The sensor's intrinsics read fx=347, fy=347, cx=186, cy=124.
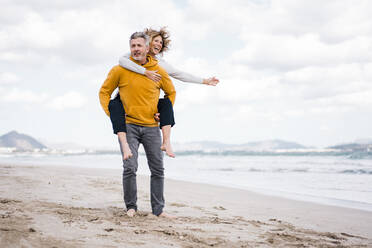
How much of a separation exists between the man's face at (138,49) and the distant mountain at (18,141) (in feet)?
259

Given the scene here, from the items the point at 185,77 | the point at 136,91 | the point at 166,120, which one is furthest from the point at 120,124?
the point at 185,77

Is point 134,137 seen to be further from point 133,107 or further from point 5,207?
point 5,207

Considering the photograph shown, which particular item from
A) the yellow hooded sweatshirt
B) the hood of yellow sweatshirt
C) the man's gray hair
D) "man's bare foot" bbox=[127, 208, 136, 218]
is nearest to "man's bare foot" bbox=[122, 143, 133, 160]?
the yellow hooded sweatshirt

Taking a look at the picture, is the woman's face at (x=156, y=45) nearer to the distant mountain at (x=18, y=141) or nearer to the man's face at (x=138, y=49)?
the man's face at (x=138, y=49)

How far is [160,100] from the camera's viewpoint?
3529 millimetres

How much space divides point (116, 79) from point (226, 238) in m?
1.76

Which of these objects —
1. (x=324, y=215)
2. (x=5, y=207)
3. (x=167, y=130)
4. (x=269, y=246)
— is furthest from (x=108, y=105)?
(x=324, y=215)

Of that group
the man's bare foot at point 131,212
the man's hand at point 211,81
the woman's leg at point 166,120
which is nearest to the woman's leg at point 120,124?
the woman's leg at point 166,120

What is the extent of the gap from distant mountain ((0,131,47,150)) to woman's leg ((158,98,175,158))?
78.7 meters

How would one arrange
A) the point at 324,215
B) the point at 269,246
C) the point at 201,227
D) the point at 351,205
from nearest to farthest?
the point at 269,246 → the point at 201,227 → the point at 324,215 → the point at 351,205

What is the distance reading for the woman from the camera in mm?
3287

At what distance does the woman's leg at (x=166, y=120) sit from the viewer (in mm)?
3510

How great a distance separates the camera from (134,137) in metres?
3.42

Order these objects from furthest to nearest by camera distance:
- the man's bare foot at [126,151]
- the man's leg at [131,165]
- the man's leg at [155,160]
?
the man's leg at [155,160], the man's leg at [131,165], the man's bare foot at [126,151]
